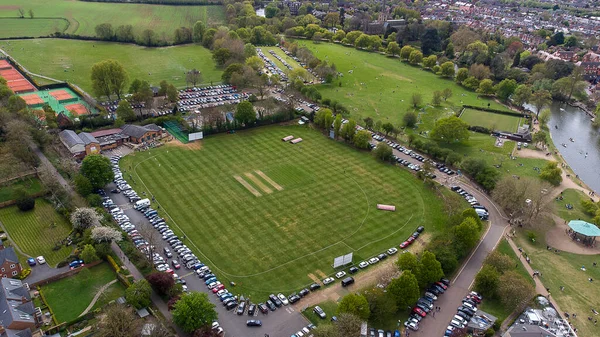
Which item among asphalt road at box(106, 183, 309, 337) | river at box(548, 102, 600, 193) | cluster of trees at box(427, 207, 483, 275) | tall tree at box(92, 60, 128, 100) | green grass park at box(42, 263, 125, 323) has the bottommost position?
river at box(548, 102, 600, 193)

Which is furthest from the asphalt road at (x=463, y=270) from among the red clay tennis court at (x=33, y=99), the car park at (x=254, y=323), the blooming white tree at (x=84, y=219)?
the red clay tennis court at (x=33, y=99)

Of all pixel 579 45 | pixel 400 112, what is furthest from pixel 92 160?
pixel 579 45

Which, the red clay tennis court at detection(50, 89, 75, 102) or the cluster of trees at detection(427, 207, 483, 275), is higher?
the cluster of trees at detection(427, 207, 483, 275)

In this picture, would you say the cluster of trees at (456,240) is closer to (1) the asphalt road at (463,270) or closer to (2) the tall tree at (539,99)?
(1) the asphalt road at (463,270)

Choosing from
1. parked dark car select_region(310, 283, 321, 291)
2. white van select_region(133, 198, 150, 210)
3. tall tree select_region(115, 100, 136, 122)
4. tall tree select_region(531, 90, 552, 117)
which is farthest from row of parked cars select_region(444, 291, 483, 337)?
tall tree select_region(531, 90, 552, 117)

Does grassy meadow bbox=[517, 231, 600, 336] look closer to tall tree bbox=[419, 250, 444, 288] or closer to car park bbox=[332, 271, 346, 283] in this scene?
tall tree bbox=[419, 250, 444, 288]

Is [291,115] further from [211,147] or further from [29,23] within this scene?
[29,23]

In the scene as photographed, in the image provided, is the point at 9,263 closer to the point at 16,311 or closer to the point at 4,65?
the point at 16,311

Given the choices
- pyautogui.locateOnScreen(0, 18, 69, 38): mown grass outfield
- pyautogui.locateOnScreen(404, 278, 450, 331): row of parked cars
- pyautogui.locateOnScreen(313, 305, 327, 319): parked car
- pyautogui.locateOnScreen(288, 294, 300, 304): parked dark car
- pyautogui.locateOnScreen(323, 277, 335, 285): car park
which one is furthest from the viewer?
pyautogui.locateOnScreen(0, 18, 69, 38): mown grass outfield
